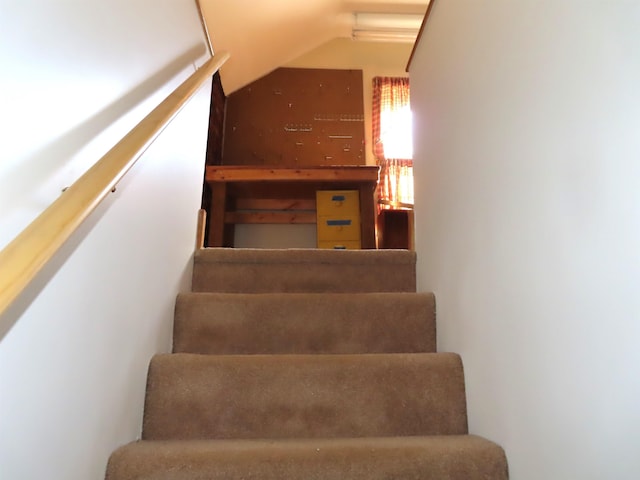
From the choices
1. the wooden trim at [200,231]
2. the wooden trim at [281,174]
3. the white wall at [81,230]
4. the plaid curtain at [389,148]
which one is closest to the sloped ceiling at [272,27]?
the plaid curtain at [389,148]

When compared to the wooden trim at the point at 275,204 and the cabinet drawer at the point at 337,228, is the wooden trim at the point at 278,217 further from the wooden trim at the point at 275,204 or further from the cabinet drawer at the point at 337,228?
the cabinet drawer at the point at 337,228

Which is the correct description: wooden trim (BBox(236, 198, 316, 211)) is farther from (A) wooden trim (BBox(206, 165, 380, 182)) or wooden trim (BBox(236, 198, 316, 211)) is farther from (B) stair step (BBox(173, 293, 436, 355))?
(B) stair step (BBox(173, 293, 436, 355))

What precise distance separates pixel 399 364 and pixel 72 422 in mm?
829

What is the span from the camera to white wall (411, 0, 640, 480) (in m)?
0.65

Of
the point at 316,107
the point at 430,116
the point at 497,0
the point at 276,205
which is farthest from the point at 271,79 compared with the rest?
the point at 497,0

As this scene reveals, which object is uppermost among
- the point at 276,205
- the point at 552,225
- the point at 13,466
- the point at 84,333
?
the point at 276,205

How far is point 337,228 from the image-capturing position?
3.25 m

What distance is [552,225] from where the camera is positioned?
84 cm

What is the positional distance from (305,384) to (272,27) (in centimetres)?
314

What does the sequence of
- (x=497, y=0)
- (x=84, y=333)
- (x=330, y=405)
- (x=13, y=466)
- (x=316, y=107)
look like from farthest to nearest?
(x=316, y=107) < (x=330, y=405) < (x=497, y=0) < (x=84, y=333) < (x=13, y=466)

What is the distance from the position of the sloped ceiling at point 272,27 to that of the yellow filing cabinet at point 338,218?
1340mm

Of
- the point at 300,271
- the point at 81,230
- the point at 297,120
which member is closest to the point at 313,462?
the point at 81,230

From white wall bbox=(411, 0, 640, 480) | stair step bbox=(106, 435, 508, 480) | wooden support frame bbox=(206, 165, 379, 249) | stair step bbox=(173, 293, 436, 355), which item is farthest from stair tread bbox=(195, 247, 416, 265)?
wooden support frame bbox=(206, 165, 379, 249)

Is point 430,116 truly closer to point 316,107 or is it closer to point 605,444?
point 605,444
